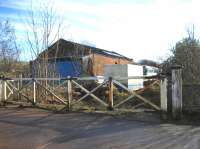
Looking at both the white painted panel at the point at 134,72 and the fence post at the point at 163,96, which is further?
the white painted panel at the point at 134,72

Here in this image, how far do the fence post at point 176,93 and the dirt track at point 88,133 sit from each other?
0.94 m

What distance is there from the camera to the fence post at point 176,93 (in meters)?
11.9

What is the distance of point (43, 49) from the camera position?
775 inches

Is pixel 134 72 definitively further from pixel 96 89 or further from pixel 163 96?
pixel 163 96

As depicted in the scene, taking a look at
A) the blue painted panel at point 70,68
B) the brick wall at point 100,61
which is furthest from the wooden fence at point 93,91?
the brick wall at point 100,61

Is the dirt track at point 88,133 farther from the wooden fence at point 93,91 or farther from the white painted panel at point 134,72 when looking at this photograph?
the white painted panel at point 134,72

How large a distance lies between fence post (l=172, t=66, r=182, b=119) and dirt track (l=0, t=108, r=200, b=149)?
94 cm

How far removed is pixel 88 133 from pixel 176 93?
3.68m

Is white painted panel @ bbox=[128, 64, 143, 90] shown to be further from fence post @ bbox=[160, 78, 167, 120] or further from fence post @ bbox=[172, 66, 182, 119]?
fence post @ bbox=[172, 66, 182, 119]

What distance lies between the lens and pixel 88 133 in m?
9.70

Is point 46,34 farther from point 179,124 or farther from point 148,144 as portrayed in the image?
point 148,144

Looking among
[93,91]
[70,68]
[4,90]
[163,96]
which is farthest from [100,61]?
[163,96]

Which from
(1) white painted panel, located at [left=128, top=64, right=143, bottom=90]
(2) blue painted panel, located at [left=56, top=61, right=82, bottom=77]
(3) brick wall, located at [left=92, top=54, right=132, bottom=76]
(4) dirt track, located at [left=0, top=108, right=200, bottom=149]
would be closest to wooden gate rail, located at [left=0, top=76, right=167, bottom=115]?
(4) dirt track, located at [left=0, top=108, right=200, bottom=149]

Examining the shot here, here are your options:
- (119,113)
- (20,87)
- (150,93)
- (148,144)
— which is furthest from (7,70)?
(148,144)
